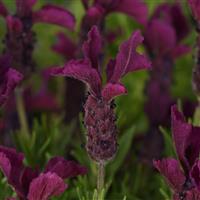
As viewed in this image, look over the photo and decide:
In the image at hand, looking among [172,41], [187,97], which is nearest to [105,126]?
[172,41]

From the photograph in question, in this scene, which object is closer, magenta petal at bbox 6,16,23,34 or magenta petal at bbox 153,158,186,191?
magenta petal at bbox 153,158,186,191

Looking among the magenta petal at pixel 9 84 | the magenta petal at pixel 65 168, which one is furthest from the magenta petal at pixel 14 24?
the magenta petal at pixel 65 168

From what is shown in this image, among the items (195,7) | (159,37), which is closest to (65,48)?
(159,37)

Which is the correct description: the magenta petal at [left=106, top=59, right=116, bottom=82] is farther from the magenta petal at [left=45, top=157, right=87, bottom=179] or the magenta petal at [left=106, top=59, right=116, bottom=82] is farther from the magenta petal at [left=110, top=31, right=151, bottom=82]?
the magenta petal at [left=45, top=157, right=87, bottom=179]

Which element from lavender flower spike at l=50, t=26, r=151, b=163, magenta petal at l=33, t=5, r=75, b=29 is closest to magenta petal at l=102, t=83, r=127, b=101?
lavender flower spike at l=50, t=26, r=151, b=163

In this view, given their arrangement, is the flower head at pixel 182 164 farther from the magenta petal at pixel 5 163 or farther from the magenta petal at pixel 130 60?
the magenta petal at pixel 5 163

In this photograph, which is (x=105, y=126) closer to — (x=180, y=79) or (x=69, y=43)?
(x=69, y=43)
